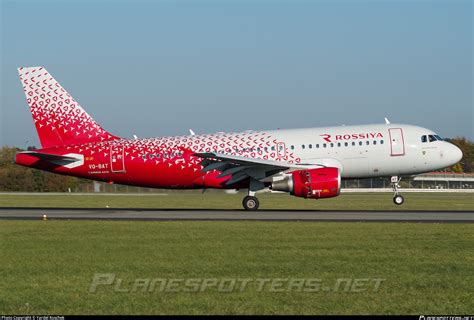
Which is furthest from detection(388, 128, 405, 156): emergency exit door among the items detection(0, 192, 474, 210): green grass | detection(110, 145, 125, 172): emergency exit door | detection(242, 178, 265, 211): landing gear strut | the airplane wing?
detection(110, 145, 125, 172): emergency exit door

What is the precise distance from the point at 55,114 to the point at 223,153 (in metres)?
9.71

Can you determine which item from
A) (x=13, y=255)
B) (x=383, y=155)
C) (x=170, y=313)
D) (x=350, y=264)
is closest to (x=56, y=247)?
(x=13, y=255)

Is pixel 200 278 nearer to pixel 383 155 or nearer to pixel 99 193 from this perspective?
pixel 383 155

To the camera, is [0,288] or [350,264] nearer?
[0,288]

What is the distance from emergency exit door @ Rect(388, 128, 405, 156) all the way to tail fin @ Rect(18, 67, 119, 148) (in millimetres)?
15232

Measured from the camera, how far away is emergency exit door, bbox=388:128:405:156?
4072 cm

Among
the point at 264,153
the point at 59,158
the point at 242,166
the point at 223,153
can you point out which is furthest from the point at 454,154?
the point at 59,158

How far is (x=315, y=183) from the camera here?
38219 millimetres

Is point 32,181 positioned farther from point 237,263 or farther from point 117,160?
point 237,263

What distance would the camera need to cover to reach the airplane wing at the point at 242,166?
3906 centimetres

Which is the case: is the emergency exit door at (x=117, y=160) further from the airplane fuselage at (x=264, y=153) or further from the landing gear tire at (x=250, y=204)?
the landing gear tire at (x=250, y=204)

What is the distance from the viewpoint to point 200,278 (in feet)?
52.9

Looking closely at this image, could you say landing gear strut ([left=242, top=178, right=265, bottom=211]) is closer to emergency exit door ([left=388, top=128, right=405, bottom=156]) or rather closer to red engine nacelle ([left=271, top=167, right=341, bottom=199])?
red engine nacelle ([left=271, top=167, right=341, bottom=199])

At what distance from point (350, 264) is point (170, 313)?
6.70 meters
